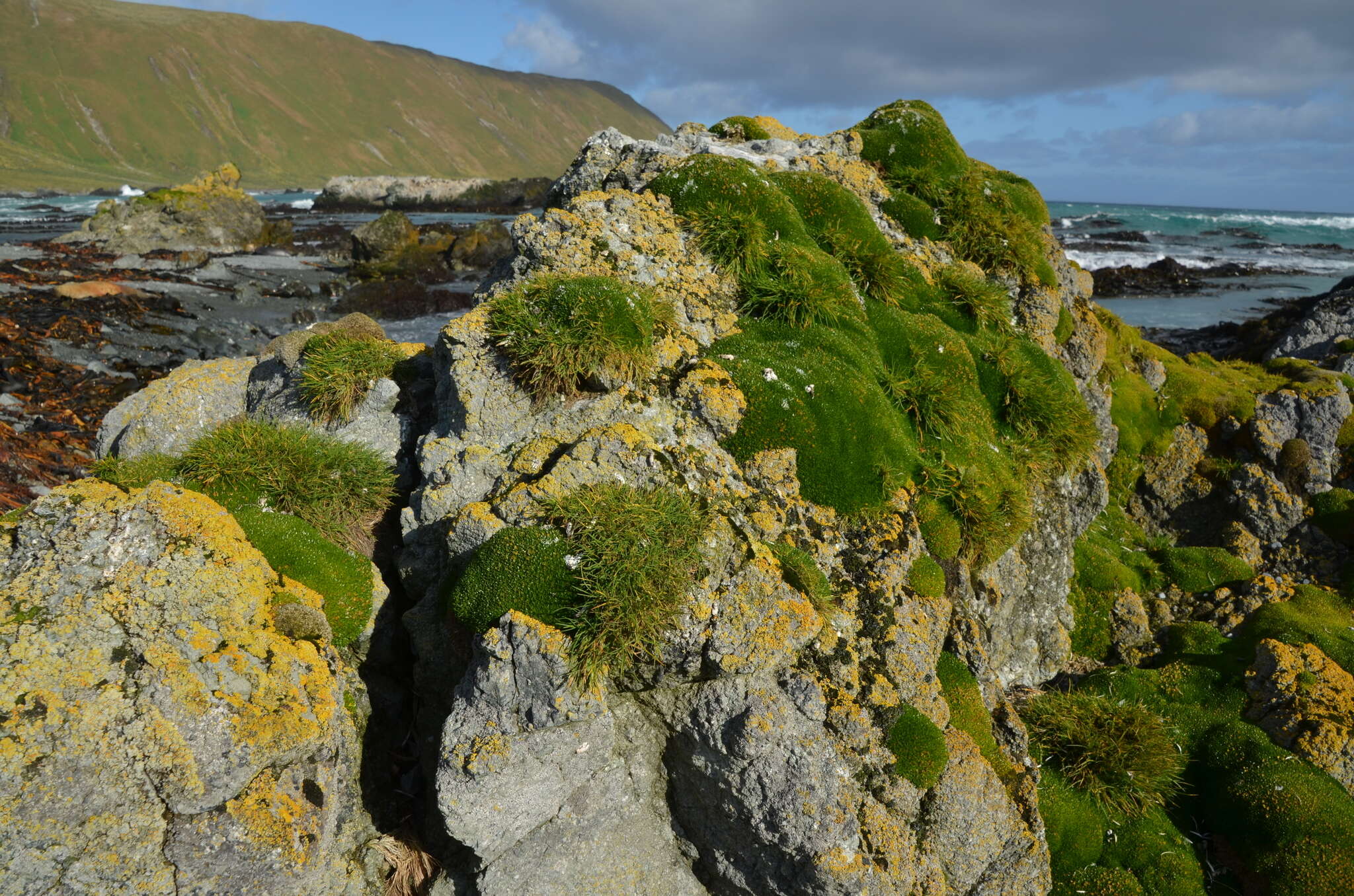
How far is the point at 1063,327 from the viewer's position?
12.3 m

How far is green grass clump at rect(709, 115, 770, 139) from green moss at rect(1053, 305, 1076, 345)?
6.17 meters

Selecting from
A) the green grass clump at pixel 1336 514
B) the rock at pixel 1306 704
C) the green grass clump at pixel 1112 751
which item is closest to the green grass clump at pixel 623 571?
the green grass clump at pixel 1112 751

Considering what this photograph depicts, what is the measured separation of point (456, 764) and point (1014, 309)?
10.6 metres

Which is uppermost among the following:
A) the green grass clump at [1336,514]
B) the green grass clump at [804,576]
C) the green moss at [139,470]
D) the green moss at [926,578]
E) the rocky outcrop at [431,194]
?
the rocky outcrop at [431,194]

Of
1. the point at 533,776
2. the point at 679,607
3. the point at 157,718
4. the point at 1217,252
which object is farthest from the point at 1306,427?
the point at 1217,252

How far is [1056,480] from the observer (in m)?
9.92

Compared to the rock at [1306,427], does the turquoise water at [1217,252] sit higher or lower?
higher

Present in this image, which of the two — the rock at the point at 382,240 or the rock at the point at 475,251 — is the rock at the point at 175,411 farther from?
the rock at the point at 382,240

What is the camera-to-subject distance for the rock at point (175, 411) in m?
→ 8.95

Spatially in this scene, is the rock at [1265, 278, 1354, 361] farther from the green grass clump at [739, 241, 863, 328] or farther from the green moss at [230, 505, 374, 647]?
the green moss at [230, 505, 374, 647]

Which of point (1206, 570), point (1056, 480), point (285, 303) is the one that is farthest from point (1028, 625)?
point (285, 303)

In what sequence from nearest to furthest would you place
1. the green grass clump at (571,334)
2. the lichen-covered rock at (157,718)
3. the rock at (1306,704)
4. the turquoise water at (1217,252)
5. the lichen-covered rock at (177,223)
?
1. the lichen-covered rock at (157,718)
2. the green grass clump at (571,334)
3. the rock at (1306,704)
4. the turquoise water at (1217,252)
5. the lichen-covered rock at (177,223)

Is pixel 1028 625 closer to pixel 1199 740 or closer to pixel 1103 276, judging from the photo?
pixel 1199 740

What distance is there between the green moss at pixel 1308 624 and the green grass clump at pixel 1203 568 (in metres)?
0.73
